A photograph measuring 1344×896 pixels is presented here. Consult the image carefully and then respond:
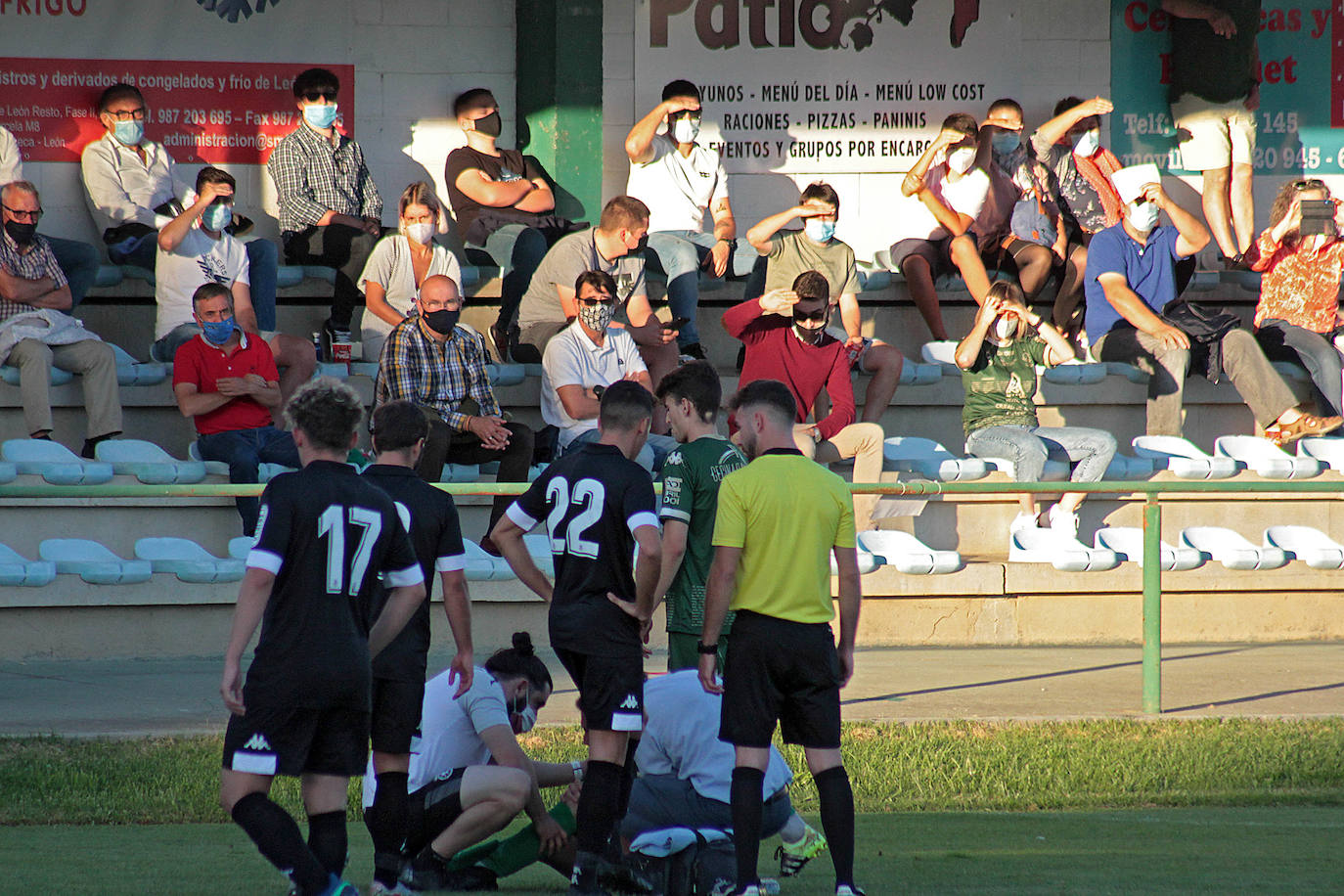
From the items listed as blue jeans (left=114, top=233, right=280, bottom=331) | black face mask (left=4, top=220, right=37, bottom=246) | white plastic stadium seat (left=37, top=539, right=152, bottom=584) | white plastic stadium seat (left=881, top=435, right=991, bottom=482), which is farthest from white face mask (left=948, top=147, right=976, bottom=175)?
white plastic stadium seat (left=37, top=539, right=152, bottom=584)

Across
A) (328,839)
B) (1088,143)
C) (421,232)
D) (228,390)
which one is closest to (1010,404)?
(1088,143)

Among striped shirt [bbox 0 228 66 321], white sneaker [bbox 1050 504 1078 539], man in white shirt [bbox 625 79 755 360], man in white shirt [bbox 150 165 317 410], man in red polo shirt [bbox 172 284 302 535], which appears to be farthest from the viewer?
man in white shirt [bbox 625 79 755 360]

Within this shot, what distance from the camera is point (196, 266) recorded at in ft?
33.1

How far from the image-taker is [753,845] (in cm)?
466

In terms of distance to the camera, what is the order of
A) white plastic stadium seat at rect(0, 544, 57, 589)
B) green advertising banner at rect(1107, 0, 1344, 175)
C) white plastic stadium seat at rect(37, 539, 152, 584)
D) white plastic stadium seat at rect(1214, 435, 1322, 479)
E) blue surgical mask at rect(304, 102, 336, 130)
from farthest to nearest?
1. green advertising banner at rect(1107, 0, 1344, 175)
2. blue surgical mask at rect(304, 102, 336, 130)
3. white plastic stadium seat at rect(1214, 435, 1322, 479)
4. white plastic stadium seat at rect(37, 539, 152, 584)
5. white plastic stadium seat at rect(0, 544, 57, 589)

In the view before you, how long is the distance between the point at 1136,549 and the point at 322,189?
239 inches

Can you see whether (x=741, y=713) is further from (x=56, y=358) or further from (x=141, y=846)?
(x=56, y=358)

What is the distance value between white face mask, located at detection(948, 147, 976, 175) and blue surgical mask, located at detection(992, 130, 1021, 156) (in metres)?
0.49

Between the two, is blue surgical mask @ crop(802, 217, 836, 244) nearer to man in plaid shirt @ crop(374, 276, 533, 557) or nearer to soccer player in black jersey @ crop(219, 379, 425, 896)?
man in plaid shirt @ crop(374, 276, 533, 557)

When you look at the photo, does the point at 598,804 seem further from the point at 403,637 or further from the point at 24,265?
the point at 24,265

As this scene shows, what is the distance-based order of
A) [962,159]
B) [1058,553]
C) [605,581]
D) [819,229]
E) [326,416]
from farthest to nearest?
[962,159] < [819,229] < [1058,553] < [605,581] < [326,416]

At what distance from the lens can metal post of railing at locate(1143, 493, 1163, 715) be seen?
758cm

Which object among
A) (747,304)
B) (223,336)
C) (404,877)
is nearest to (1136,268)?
(747,304)

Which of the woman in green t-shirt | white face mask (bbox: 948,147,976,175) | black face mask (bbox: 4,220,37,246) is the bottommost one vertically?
the woman in green t-shirt
